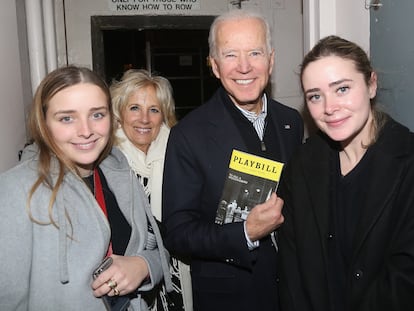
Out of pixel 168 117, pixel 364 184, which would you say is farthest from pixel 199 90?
pixel 364 184

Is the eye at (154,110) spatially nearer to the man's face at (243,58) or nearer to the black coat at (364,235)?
the man's face at (243,58)

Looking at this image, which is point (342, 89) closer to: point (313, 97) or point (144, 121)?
point (313, 97)

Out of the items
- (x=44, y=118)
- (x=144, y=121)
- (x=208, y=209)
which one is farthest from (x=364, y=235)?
(x=144, y=121)

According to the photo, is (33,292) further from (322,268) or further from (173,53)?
(173,53)

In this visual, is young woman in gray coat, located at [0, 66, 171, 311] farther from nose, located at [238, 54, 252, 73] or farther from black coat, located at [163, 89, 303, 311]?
nose, located at [238, 54, 252, 73]

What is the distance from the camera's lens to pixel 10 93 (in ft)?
7.07

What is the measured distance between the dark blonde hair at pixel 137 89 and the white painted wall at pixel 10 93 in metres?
0.57

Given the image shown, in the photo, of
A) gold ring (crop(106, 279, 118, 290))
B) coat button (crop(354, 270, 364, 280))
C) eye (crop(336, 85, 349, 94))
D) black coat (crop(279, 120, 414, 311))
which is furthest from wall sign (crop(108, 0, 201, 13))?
coat button (crop(354, 270, 364, 280))

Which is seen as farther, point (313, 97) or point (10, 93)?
point (10, 93)

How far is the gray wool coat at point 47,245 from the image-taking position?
1.29 meters

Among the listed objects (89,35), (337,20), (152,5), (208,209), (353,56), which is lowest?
(208,209)

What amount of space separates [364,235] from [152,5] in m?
2.86

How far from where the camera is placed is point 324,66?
143 cm

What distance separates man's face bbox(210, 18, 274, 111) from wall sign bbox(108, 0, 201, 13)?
6.23 ft
